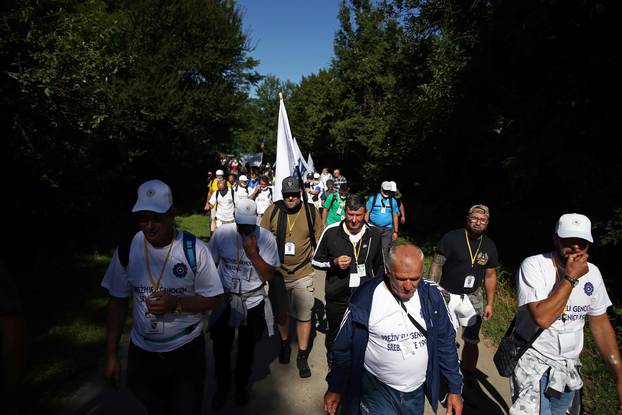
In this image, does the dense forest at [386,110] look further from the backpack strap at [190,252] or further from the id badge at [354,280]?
the backpack strap at [190,252]

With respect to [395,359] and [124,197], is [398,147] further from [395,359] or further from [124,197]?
[395,359]

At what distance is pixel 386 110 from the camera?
2036cm

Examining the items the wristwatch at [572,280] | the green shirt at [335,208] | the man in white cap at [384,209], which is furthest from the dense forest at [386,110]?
the wristwatch at [572,280]

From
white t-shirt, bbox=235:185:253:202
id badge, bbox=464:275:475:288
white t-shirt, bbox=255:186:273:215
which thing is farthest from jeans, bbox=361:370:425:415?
white t-shirt, bbox=255:186:273:215

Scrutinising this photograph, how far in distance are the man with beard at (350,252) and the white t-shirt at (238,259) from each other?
0.62m

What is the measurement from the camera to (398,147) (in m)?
17.7

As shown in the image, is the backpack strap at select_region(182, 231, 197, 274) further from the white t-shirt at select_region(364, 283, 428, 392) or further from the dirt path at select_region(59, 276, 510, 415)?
the dirt path at select_region(59, 276, 510, 415)

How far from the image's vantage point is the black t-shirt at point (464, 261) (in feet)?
14.6

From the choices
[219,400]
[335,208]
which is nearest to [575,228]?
[219,400]

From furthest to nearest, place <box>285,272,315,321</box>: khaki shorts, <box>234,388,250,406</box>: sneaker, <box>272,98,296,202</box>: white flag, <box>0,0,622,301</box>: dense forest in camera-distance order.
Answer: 1. <box>0,0,622,301</box>: dense forest
2. <box>272,98,296,202</box>: white flag
3. <box>285,272,315,321</box>: khaki shorts
4. <box>234,388,250,406</box>: sneaker

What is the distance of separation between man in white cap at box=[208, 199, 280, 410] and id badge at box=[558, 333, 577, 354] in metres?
2.43

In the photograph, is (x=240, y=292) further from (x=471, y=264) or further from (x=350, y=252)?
(x=471, y=264)

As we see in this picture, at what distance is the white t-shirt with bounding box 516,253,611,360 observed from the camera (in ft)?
9.15

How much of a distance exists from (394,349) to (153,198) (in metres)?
1.83
